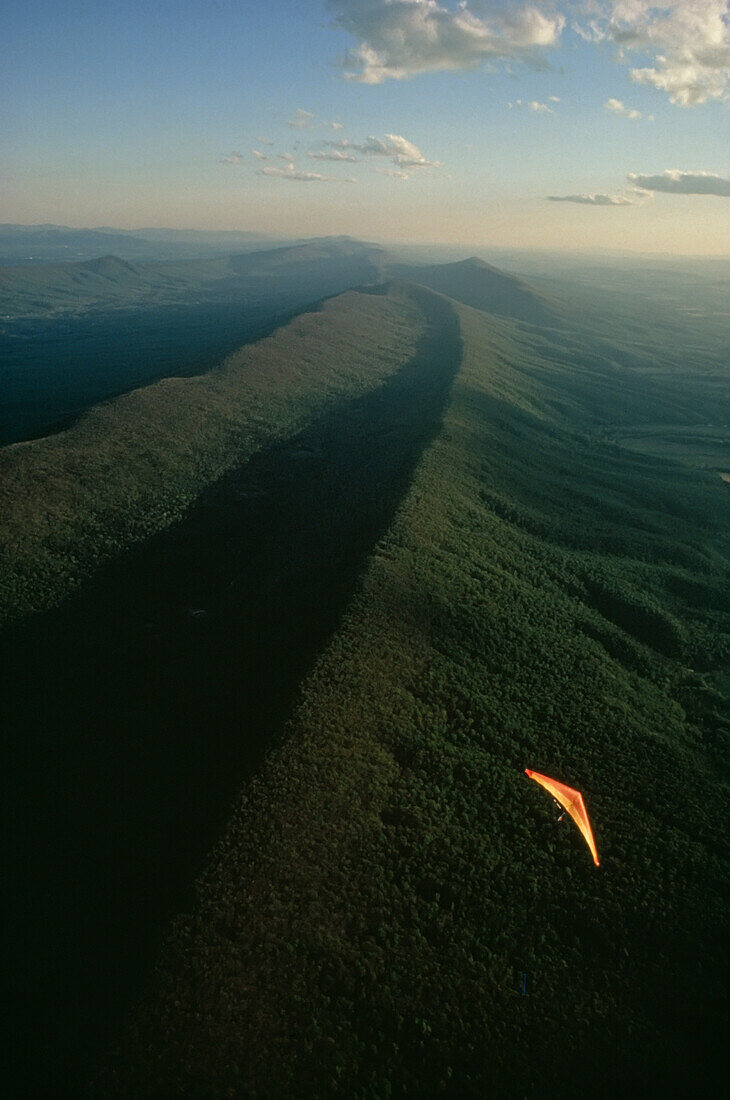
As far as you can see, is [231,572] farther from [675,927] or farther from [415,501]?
[675,927]

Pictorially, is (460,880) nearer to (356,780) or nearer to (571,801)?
(571,801)

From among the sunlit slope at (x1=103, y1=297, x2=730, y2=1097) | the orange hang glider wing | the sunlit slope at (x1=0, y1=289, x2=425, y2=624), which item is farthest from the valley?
the orange hang glider wing

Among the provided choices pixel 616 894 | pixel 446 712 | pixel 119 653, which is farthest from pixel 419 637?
pixel 119 653

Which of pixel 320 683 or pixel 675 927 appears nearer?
pixel 675 927

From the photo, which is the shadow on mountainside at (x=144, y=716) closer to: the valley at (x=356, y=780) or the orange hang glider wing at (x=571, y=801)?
the valley at (x=356, y=780)

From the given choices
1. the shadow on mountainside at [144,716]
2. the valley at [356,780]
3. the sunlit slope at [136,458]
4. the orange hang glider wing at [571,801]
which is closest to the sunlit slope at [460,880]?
the valley at [356,780]

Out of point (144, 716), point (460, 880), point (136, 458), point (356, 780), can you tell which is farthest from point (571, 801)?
point (136, 458)

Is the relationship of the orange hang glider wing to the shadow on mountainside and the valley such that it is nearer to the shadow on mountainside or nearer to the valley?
the valley
